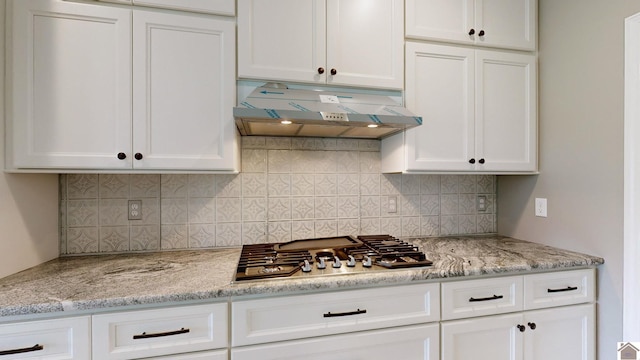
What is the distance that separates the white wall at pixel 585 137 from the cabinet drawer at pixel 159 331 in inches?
71.5

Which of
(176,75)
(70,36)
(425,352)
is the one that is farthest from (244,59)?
(425,352)

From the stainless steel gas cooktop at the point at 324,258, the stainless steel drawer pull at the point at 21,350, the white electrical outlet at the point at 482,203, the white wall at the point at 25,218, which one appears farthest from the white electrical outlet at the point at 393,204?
the white wall at the point at 25,218

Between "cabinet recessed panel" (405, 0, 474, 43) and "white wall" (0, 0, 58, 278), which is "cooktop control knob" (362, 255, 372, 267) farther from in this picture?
"white wall" (0, 0, 58, 278)

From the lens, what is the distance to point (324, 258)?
1.38 metres

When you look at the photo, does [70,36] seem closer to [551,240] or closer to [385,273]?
[385,273]

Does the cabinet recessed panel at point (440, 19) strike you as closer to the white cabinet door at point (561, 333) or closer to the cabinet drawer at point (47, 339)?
the white cabinet door at point (561, 333)

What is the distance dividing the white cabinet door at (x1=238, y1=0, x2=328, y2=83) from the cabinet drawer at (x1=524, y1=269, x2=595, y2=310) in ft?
4.74

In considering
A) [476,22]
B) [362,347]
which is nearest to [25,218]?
[362,347]

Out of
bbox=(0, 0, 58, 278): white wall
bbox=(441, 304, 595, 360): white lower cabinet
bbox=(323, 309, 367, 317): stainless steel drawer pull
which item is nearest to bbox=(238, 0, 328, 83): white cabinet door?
bbox=(0, 0, 58, 278): white wall

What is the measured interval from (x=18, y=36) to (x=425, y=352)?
7.18 ft

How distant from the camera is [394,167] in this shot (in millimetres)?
1709

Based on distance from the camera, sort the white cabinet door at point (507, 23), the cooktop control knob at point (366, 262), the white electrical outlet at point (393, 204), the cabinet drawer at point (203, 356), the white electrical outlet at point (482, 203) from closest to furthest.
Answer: the cabinet drawer at point (203, 356)
the cooktop control knob at point (366, 262)
the white cabinet door at point (507, 23)
the white electrical outlet at point (393, 204)
the white electrical outlet at point (482, 203)

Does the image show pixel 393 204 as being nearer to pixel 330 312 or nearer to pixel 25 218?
pixel 330 312

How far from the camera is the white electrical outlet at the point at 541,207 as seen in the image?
1738 mm
